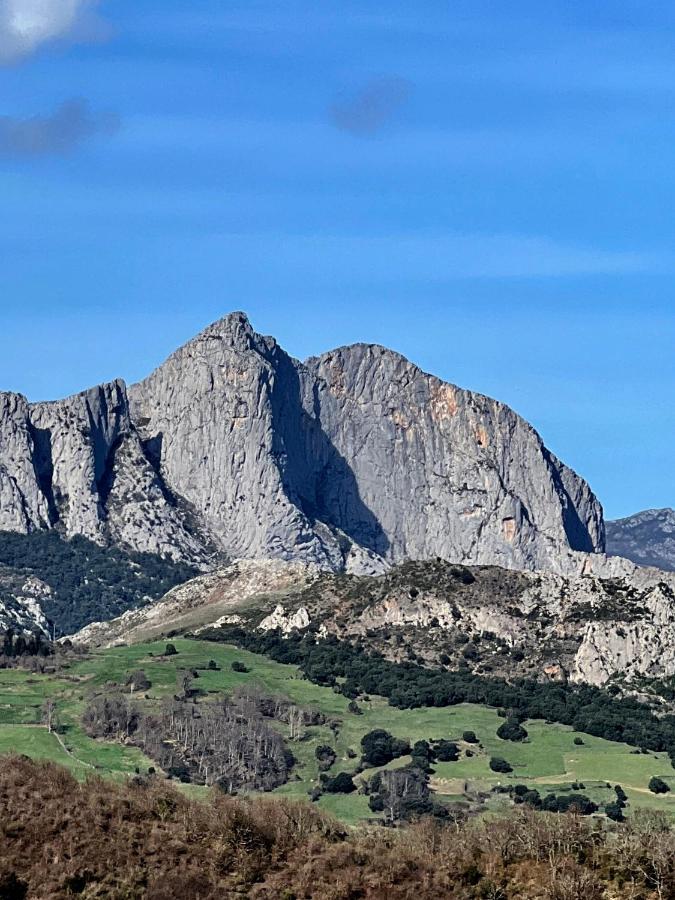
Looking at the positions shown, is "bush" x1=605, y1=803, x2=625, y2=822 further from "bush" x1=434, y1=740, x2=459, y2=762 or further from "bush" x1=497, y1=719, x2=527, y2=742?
"bush" x1=497, y1=719, x2=527, y2=742

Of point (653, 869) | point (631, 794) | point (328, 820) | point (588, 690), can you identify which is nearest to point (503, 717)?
point (588, 690)

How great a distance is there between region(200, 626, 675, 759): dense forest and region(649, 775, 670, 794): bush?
1263cm

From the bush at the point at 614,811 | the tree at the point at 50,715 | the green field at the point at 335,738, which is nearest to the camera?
the bush at the point at 614,811

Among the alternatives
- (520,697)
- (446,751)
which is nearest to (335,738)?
(446,751)

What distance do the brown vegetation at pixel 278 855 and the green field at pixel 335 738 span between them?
48.9 metres

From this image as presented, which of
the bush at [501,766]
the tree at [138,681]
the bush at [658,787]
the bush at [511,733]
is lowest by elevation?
the bush at [658,787]

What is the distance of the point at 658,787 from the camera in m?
148

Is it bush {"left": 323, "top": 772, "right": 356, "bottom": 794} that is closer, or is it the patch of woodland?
bush {"left": 323, "top": 772, "right": 356, "bottom": 794}

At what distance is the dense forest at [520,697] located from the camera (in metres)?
172

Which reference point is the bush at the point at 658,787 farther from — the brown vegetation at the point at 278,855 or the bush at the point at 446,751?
the brown vegetation at the point at 278,855

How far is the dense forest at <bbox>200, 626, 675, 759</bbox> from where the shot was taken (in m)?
172

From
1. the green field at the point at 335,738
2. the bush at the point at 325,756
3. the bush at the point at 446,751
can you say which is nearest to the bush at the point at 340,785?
the green field at the point at 335,738

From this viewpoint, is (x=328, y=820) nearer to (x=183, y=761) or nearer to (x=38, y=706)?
(x=183, y=761)

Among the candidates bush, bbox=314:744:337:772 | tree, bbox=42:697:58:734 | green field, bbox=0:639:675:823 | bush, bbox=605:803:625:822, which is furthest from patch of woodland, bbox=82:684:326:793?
bush, bbox=605:803:625:822
